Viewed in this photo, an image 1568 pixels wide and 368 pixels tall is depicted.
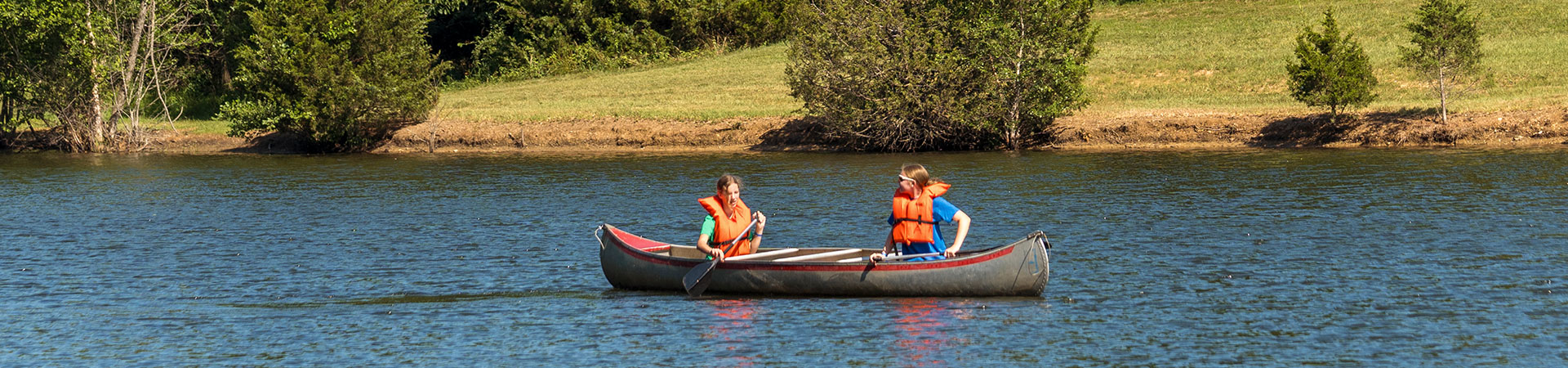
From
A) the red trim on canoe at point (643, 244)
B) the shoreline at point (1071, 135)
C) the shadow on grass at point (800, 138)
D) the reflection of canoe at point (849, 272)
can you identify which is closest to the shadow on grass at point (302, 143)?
the shoreline at point (1071, 135)

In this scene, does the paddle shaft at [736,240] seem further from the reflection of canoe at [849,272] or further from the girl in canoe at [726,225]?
the reflection of canoe at [849,272]

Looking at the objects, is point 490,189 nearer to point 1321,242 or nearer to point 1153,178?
point 1153,178

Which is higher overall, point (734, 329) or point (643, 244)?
point (643, 244)

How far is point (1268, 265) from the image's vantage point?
19.4 m

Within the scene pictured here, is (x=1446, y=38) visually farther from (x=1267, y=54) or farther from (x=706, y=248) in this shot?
(x=706, y=248)

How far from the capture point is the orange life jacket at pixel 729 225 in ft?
58.0

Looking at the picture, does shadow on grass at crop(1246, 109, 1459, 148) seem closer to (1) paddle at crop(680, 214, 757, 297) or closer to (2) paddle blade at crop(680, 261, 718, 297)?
(1) paddle at crop(680, 214, 757, 297)

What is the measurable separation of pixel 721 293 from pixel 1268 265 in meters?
7.41

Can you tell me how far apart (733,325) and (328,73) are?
36.3 m

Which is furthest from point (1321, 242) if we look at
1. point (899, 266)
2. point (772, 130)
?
point (772, 130)

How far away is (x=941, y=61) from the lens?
42.9m

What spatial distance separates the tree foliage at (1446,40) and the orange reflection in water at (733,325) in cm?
2863

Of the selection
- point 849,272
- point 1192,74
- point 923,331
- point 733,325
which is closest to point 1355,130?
point 1192,74

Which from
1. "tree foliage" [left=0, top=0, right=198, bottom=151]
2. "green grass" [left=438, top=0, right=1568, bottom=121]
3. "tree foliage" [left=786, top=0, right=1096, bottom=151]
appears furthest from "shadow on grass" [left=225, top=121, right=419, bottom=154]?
"tree foliage" [left=786, top=0, right=1096, bottom=151]
